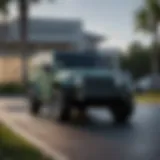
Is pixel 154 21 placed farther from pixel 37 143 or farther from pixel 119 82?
pixel 37 143

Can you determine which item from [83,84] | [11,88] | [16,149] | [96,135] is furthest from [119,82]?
[11,88]

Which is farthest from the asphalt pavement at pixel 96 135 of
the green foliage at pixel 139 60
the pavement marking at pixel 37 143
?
the green foliage at pixel 139 60

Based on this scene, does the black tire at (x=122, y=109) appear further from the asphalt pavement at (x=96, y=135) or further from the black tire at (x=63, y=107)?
the black tire at (x=63, y=107)

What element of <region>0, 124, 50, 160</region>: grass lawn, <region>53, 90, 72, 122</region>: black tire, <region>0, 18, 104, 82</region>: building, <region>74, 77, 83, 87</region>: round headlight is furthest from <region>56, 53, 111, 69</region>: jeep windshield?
<region>0, 18, 104, 82</region>: building

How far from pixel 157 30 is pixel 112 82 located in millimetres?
29101

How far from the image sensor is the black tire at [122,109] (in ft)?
68.2

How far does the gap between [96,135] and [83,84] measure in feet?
11.5

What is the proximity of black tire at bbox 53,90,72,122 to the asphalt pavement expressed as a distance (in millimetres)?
324

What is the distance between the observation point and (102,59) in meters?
22.1

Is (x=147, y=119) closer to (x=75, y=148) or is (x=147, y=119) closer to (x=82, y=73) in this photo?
(x=82, y=73)

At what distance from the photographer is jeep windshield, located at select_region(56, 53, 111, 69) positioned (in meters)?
21.8

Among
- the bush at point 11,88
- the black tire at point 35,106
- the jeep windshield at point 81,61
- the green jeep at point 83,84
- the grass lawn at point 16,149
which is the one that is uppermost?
the jeep windshield at point 81,61

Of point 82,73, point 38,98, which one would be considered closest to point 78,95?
point 82,73

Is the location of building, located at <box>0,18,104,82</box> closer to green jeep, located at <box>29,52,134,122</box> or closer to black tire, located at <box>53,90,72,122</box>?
green jeep, located at <box>29,52,134,122</box>
